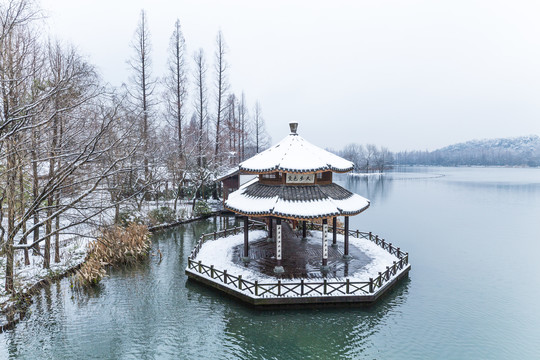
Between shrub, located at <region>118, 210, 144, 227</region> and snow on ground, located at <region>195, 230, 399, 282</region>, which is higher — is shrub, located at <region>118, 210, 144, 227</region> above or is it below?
above

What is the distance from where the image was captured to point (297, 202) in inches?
572

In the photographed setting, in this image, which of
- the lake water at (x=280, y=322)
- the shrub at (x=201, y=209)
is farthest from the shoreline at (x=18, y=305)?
the shrub at (x=201, y=209)

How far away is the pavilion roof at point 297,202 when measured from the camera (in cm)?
1397

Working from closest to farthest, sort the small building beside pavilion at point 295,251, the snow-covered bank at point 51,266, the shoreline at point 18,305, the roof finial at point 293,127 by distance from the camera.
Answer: the shoreline at point 18,305 < the small building beside pavilion at point 295,251 < the snow-covered bank at point 51,266 < the roof finial at point 293,127

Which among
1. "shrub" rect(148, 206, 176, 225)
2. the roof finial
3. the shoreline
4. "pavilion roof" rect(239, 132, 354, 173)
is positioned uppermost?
the roof finial

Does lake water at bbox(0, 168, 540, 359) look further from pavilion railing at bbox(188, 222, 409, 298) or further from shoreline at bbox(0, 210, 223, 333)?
pavilion railing at bbox(188, 222, 409, 298)

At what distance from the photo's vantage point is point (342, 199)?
15.6m

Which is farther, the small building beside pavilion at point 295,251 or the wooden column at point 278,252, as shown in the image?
the wooden column at point 278,252

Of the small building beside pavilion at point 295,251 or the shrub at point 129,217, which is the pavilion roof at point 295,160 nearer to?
the small building beside pavilion at point 295,251

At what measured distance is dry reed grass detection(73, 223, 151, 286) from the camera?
14.0 meters

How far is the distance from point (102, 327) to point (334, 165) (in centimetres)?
1171

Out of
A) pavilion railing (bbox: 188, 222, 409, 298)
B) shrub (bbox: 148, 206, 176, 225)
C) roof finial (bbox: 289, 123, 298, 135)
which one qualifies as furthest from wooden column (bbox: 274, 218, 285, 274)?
shrub (bbox: 148, 206, 176, 225)

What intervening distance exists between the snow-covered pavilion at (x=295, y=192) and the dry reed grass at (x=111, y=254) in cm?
597

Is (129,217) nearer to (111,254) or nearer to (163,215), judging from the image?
(163,215)
